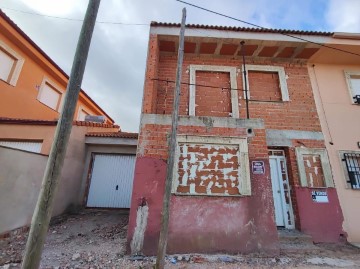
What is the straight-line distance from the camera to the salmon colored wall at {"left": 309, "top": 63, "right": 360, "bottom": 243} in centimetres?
636

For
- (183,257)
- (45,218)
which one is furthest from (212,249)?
(45,218)

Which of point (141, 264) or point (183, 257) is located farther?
point (183, 257)

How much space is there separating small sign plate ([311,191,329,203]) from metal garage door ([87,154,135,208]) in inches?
272

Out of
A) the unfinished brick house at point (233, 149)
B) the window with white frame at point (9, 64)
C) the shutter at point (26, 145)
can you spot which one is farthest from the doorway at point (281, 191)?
the window with white frame at point (9, 64)

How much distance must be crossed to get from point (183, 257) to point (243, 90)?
18.5ft

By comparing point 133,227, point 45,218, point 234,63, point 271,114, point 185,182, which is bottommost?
point 133,227

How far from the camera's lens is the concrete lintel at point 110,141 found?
30.8 feet

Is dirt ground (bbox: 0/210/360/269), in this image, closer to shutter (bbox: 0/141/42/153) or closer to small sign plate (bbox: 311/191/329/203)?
small sign plate (bbox: 311/191/329/203)

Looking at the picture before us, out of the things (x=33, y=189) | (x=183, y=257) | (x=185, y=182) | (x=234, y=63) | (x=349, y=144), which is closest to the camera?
(x=183, y=257)

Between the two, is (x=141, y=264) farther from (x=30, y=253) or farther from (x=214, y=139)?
(x=214, y=139)

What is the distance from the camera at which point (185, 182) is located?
5301mm

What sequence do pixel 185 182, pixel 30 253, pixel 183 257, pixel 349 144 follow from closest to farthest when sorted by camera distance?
pixel 30 253 → pixel 183 257 → pixel 185 182 → pixel 349 144

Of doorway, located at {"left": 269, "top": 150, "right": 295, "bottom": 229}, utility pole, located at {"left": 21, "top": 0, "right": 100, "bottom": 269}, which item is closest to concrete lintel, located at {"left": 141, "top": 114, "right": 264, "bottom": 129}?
doorway, located at {"left": 269, "top": 150, "right": 295, "bottom": 229}

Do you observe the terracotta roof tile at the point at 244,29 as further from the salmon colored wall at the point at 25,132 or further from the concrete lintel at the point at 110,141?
the salmon colored wall at the point at 25,132
